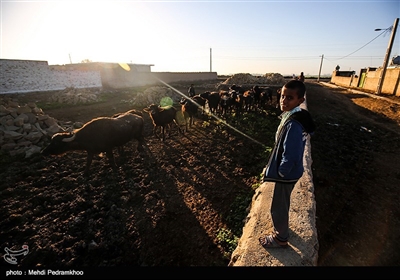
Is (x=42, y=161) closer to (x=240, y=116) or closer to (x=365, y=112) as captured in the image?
(x=240, y=116)

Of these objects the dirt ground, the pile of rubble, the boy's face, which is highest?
the boy's face

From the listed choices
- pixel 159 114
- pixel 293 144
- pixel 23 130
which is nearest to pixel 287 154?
pixel 293 144

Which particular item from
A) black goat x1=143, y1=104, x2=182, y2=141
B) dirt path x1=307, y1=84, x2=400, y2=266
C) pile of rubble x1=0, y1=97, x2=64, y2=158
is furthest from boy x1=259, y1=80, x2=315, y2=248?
pile of rubble x1=0, y1=97, x2=64, y2=158

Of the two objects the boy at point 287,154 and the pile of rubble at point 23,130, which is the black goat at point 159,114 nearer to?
the pile of rubble at point 23,130

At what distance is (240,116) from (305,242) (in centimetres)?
1014

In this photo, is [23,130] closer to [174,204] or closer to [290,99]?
[174,204]

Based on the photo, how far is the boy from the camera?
2254 mm

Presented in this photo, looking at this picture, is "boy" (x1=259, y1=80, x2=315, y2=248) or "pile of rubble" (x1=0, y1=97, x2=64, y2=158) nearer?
"boy" (x1=259, y1=80, x2=315, y2=248)

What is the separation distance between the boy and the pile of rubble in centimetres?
902

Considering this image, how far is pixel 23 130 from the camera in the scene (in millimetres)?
8219

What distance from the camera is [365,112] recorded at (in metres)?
14.3

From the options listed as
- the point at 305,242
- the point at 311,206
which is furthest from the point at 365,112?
the point at 305,242

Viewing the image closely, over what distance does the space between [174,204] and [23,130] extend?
8268 millimetres

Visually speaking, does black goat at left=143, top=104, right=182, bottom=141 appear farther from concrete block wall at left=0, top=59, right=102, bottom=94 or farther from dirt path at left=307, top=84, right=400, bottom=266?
concrete block wall at left=0, top=59, right=102, bottom=94
